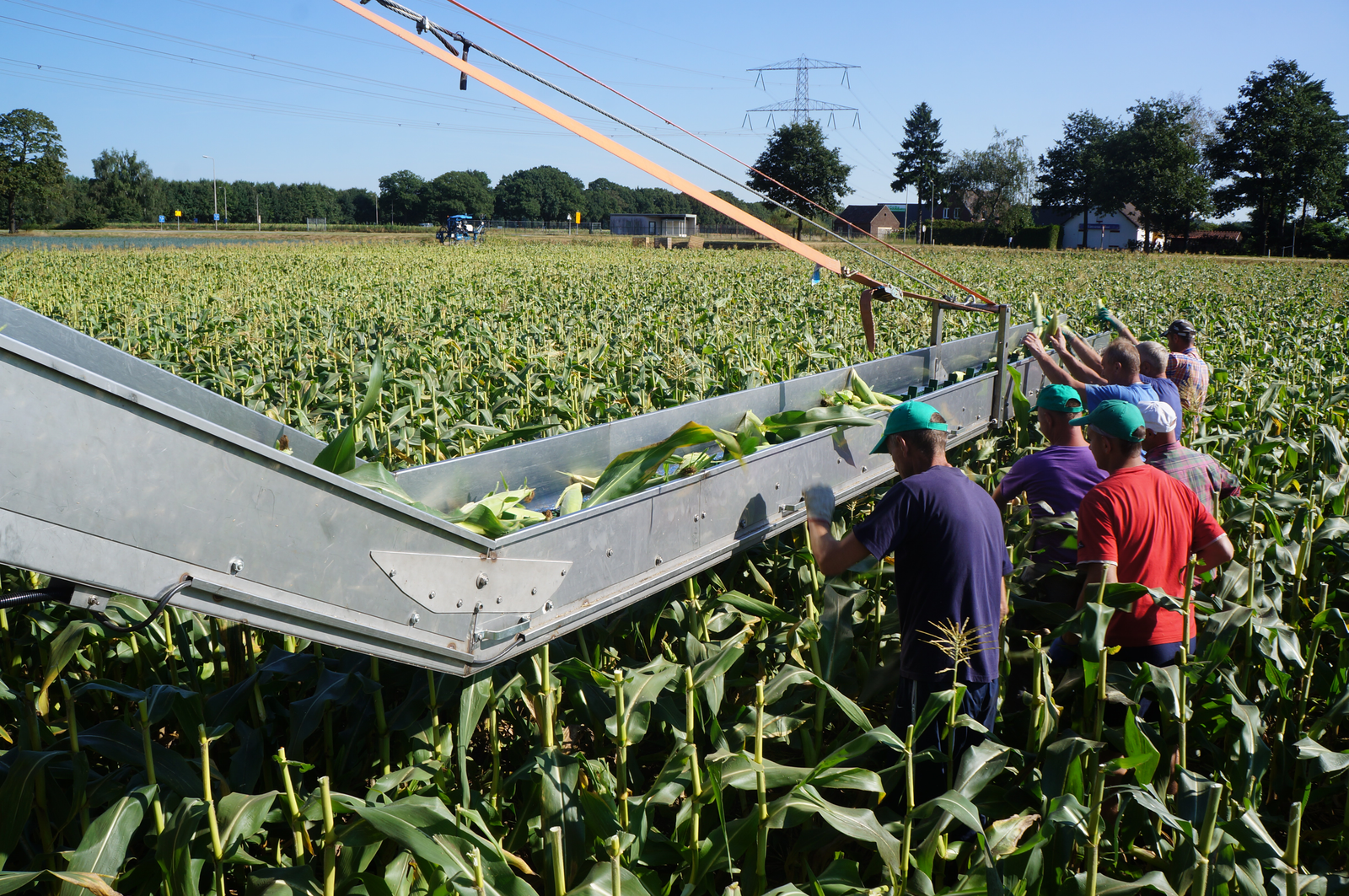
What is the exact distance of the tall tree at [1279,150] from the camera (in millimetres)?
64750

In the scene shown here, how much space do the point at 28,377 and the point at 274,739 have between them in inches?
90.4

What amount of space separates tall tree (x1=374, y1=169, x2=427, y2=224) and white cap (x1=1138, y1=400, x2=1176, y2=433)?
375 feet

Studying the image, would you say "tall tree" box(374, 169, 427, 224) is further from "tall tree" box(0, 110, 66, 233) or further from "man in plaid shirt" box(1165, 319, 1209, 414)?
"man in plaid shirt" box(1165, 319, 1209, 414)

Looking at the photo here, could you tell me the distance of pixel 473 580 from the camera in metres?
2.08

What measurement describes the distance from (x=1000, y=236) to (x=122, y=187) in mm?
76969

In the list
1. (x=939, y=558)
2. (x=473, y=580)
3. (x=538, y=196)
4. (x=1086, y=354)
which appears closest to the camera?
(x=473, y=580)

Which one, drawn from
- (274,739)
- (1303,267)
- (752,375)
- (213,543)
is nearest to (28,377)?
(213,543)

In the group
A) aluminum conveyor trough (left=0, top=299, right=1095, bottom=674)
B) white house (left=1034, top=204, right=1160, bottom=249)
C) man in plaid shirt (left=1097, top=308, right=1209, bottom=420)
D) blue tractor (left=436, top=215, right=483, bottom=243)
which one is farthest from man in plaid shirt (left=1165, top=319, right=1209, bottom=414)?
white house (left=1034, top=204, right=1160, bottom=249)

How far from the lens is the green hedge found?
214ft

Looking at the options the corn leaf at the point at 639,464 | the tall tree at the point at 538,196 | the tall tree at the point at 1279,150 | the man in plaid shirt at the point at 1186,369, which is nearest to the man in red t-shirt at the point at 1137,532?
the corn leaf at the point at 639,464

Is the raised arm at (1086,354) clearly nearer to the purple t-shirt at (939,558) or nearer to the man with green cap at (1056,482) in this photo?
the man with green cap at (1056,482)

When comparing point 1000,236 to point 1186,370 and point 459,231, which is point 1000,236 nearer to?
point 459,231

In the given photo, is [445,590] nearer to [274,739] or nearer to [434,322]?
[274,739]

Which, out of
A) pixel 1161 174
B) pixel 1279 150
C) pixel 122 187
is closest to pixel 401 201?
pixel 122 187
